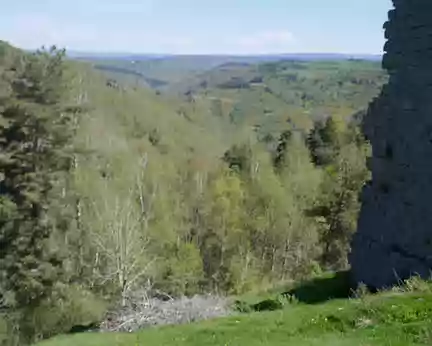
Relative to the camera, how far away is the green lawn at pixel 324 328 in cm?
985

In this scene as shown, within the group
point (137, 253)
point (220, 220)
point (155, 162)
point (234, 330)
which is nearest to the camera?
point (234, 330)

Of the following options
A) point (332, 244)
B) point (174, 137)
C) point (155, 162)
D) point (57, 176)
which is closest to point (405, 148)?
point (57, 176)

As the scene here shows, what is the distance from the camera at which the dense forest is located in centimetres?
2841

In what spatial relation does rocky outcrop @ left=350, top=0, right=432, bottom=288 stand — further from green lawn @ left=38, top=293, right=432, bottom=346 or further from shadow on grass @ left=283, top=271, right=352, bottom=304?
green lawn @ left=38, top=293, right=432, bottom=346

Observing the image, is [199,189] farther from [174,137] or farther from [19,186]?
[174,137]

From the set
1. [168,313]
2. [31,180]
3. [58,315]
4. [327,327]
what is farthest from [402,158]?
[58,315]

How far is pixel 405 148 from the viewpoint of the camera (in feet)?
51.0

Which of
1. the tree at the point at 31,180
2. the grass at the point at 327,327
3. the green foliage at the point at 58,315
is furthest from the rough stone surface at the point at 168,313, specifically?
the green foliage at the point at 58,315

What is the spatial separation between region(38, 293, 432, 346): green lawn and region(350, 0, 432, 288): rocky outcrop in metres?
3.40

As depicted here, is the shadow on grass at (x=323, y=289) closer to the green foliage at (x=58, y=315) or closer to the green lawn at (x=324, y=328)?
the green lawn at (x=324, y=328)

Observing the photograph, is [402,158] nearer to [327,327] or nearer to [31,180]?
[327,327]

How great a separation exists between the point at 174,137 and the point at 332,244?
56.2 m

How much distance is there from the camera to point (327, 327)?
36.1ft

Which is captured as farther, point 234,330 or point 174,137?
point 174,137
